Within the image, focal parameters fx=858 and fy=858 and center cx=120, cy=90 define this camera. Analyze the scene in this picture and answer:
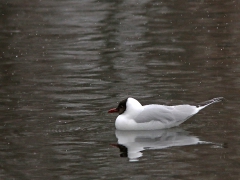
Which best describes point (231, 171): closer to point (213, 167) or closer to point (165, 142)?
point (213, 167)

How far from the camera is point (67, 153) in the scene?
10625mm

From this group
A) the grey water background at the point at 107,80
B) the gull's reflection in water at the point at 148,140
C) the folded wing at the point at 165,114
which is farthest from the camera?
the folded wing at the point at 165,114

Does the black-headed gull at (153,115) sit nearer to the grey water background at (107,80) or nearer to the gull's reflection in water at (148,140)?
the gull's reflection in water at (148,140)

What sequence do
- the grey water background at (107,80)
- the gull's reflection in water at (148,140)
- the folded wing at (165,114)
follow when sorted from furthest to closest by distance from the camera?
the folded wing at (165,114) < the gull's reflection in water at (148,140) < the grey water background at (107,80)

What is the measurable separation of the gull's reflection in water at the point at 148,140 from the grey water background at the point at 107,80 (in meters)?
0.13

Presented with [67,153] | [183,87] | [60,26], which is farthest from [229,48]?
[67,153]

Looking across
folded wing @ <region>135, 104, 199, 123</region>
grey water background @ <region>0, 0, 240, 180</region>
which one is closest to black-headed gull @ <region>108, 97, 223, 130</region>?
folded wing @ <region>135, 104, 199, 123</region>

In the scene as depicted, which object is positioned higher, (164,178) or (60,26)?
(60,26)

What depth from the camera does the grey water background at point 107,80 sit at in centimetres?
1017

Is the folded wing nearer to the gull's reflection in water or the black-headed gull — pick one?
the black-headed gull

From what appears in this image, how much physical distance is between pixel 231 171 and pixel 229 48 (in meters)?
7.34

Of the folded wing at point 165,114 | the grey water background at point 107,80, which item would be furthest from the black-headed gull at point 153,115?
the grey water background at point 107,80

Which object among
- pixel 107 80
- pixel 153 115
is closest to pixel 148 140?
pixel 153 115

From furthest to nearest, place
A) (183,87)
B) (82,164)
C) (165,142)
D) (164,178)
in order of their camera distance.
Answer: (183,87) < (165,142) < (82,164) < (164,178)
